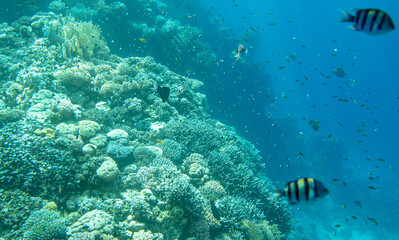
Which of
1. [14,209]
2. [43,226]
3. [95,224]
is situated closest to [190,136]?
[95,224]

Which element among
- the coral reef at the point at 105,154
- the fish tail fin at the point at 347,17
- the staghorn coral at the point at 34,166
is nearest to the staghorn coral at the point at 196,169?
the coral reef at the point at 105,154

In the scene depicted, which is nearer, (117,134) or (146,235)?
(146,235)

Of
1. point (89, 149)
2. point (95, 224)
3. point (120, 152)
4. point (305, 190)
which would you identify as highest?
point (120, 152)

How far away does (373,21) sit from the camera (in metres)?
2.97

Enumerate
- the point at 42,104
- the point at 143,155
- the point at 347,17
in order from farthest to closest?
the point at 42,104, the point at 143,155, the point at 347,17

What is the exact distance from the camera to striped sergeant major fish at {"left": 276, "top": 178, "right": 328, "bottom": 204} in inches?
101

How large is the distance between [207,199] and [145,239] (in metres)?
2.87

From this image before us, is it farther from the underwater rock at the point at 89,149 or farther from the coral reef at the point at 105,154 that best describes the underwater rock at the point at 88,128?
the underwater rock at the point at 89,149

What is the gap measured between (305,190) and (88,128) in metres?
7.00

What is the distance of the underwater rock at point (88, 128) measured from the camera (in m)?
7.11

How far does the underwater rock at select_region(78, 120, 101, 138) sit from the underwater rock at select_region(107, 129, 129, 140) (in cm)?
48

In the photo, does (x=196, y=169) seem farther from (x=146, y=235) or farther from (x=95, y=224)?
(x=95, y=224)

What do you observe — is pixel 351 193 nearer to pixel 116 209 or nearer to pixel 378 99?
pixel 116 209

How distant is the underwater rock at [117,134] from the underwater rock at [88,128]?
476mm
